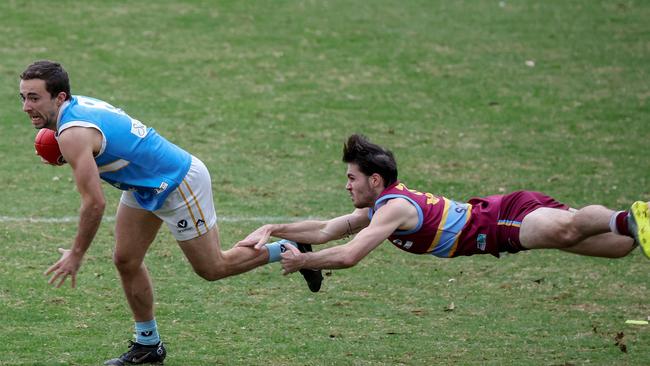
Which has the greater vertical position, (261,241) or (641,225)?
(641,225)

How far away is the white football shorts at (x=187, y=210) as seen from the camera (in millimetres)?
8211

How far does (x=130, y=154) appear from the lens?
7.97 metres

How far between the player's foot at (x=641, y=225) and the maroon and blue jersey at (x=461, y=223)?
2.55ft

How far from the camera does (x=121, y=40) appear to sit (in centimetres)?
1866

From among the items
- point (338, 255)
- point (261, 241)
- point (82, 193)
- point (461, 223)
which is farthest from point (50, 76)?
point (461, 223)

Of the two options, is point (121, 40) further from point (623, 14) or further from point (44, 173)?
point (623, 14)

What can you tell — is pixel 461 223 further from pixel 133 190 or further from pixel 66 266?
pixel 66 266

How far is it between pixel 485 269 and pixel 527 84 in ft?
23.8

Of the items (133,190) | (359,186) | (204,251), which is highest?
(359,186)

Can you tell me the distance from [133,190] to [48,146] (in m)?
0.71

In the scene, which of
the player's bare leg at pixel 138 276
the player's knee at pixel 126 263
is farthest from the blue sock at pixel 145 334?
the player's knee at pixel 126 263

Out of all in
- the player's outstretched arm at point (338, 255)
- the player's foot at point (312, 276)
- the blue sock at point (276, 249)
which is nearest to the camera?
the player's outstretched arm at point (338, 255)

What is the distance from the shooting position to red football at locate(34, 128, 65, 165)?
8203 mm

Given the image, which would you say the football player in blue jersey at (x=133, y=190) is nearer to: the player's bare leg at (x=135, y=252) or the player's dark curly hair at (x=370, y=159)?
the player's bare leg at (x=135, y=252)
